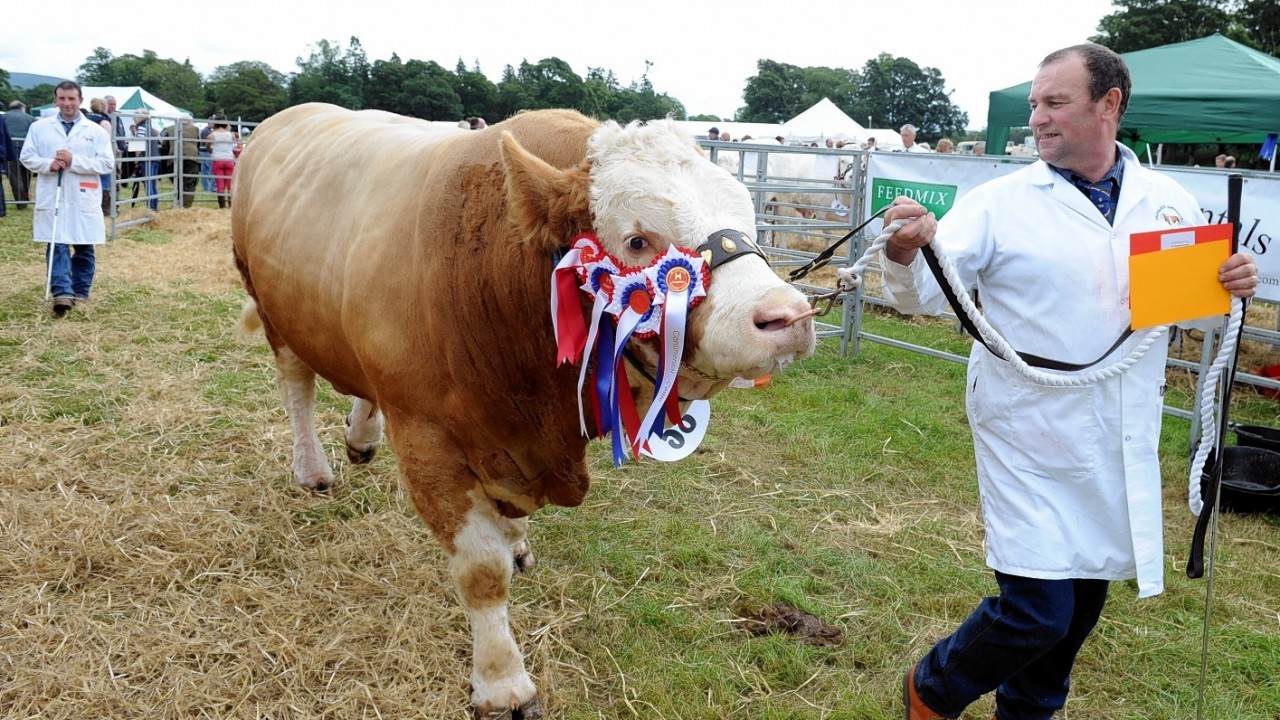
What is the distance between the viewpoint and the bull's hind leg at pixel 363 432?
4405 mm

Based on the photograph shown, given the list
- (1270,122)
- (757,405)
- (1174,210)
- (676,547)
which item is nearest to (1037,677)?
(1174,210)

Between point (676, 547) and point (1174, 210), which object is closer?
point (1174, 210)

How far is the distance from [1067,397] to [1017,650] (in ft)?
2.24

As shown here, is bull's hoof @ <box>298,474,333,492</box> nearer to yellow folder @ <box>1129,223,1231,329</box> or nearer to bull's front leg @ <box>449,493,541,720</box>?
bull's front leg @ <box>449,493,541,720</box>

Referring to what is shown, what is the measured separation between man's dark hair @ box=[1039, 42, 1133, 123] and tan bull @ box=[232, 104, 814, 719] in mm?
981

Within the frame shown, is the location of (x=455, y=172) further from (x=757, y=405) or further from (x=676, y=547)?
(x=757, y=405)

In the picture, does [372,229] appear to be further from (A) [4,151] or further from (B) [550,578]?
(A) [4,151]

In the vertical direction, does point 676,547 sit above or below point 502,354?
below

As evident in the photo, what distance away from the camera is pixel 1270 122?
26.6ft

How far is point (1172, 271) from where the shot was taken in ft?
7.19

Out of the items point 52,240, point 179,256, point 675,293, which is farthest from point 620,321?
point 179,256

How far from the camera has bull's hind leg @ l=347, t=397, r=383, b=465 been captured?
4.41m

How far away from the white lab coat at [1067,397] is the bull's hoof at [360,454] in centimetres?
305

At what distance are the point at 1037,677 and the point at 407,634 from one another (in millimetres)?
2090
